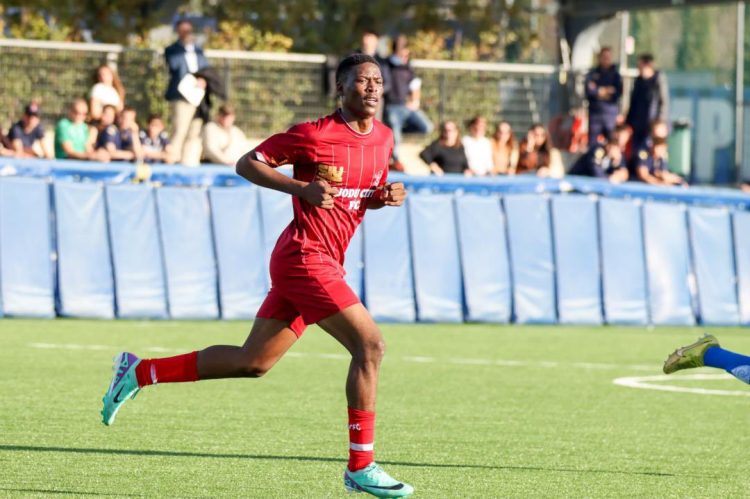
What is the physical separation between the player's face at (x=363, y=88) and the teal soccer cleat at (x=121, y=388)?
1947 mm

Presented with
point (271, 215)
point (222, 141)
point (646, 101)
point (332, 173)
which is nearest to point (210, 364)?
point (332, 173)

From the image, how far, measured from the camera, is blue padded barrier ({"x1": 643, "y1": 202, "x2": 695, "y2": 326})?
1861 cm

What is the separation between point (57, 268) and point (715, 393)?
23.5 feet

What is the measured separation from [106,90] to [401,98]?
3864 millimetres

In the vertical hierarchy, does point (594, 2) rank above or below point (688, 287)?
above

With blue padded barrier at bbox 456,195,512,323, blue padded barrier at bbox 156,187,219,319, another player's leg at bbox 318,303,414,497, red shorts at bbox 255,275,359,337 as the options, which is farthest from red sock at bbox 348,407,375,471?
blue padded barrier at bbox 456,195,512,323

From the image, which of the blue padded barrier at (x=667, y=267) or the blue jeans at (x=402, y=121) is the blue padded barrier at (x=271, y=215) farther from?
the blue padded barrier at (x=667, y=267)

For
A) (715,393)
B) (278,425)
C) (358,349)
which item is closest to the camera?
(358,349)

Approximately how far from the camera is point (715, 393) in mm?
12648

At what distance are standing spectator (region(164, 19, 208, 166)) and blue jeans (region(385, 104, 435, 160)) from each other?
8.38 ft

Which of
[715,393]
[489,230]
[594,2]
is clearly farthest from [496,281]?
[594,2]

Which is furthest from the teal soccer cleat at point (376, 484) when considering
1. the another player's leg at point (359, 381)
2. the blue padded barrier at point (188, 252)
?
the blue padded barrier at point (188, 252)

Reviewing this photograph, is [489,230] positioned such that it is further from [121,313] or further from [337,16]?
[337,16]

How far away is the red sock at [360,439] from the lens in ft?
24.3
